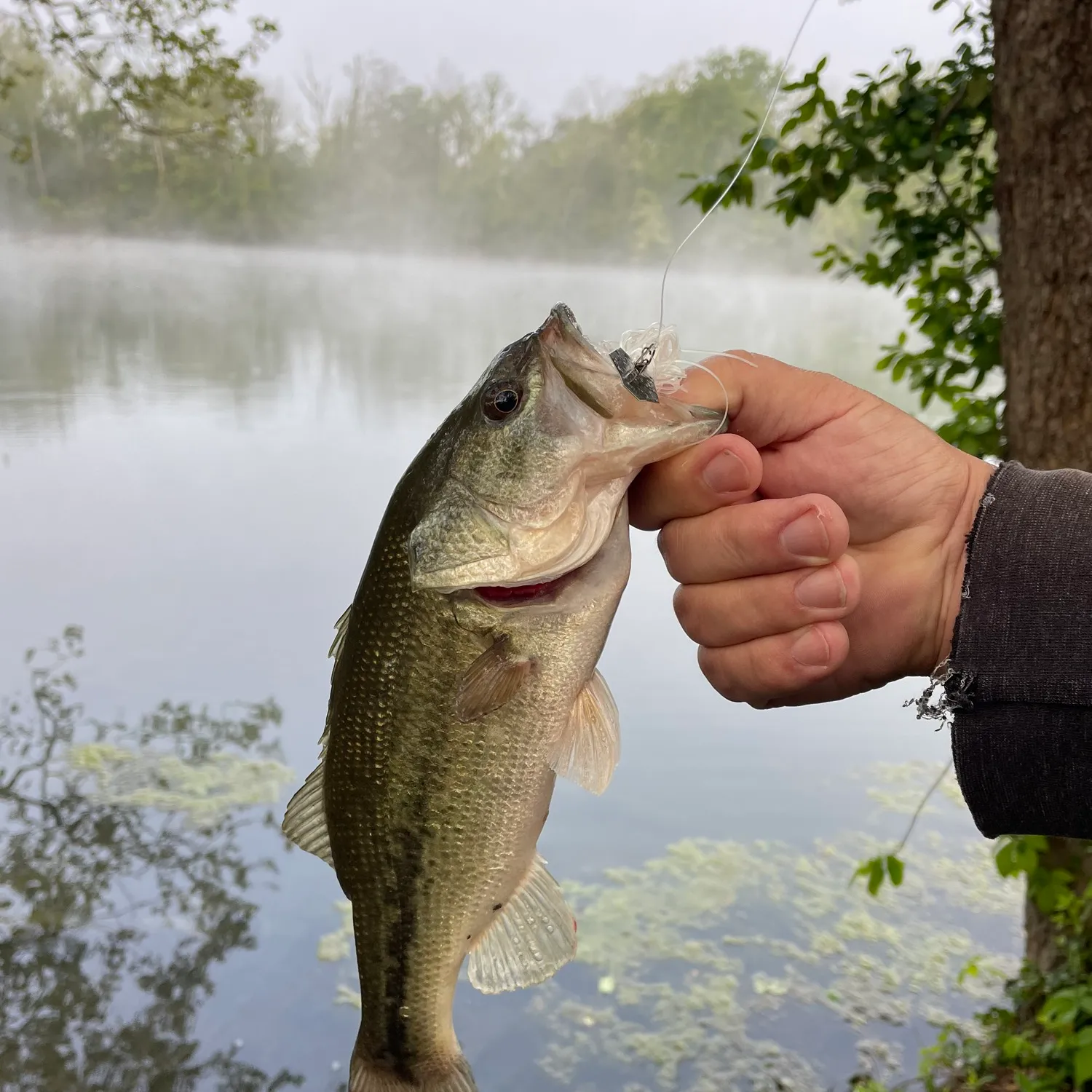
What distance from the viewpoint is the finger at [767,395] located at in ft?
3.74

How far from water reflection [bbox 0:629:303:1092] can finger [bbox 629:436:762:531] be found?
286 cm

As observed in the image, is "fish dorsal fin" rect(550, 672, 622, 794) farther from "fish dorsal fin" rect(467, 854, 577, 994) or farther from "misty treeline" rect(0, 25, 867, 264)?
"misty treeline" rect(0, 25, 867, 264)

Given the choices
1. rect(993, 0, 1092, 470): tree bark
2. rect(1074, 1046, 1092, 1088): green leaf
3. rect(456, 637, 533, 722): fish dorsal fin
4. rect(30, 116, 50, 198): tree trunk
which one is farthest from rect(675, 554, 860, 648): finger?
rect(30, 116, 50, 198): tree trunk

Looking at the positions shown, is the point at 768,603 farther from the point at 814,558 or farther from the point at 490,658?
the point at 490,658

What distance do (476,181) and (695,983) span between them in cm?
429

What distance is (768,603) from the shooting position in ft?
3.80

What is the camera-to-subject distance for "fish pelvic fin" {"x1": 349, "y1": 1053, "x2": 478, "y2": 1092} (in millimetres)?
1204

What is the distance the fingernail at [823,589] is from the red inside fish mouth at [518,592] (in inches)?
12.5

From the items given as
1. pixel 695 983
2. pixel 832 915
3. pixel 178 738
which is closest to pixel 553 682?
pixel 695 983

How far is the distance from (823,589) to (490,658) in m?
0.44

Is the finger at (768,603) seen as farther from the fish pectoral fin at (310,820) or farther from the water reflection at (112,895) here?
the water reflection at (112,895)

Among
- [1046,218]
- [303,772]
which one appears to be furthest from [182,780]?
[1046,218]

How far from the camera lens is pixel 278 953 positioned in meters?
3.41

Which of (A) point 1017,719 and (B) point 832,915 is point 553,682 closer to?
(A) point 1017,719
